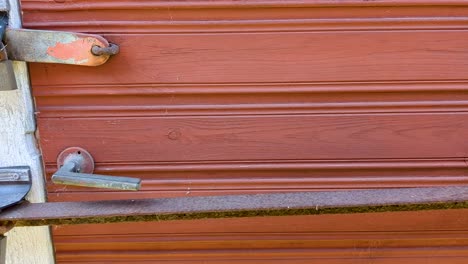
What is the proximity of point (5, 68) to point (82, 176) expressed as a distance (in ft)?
1.41

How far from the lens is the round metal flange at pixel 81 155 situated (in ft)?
4.86

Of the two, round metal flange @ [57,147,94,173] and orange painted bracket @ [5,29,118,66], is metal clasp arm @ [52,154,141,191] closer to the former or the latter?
round metal flange @ [57,147,94,173]

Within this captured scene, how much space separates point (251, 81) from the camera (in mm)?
1462

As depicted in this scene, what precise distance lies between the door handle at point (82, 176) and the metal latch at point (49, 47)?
0.30 metres

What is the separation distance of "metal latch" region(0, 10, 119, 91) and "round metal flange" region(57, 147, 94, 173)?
29 centimetres

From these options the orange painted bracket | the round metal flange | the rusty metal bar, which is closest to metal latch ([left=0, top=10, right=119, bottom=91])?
the orange painted bracket

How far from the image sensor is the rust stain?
135cm

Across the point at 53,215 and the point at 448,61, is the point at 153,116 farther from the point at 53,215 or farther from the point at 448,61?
the point at 448,61

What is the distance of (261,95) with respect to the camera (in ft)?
4.87

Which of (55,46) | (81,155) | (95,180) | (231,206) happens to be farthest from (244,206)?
(55,46)

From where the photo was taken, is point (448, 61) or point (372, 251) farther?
point (372, 251)

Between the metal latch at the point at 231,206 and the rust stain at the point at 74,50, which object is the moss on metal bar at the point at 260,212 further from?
the rust stain at the point at 74,50

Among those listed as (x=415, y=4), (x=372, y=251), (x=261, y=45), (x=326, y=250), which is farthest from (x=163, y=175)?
(x=415, y=4)

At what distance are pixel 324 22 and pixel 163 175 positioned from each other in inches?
28.3
